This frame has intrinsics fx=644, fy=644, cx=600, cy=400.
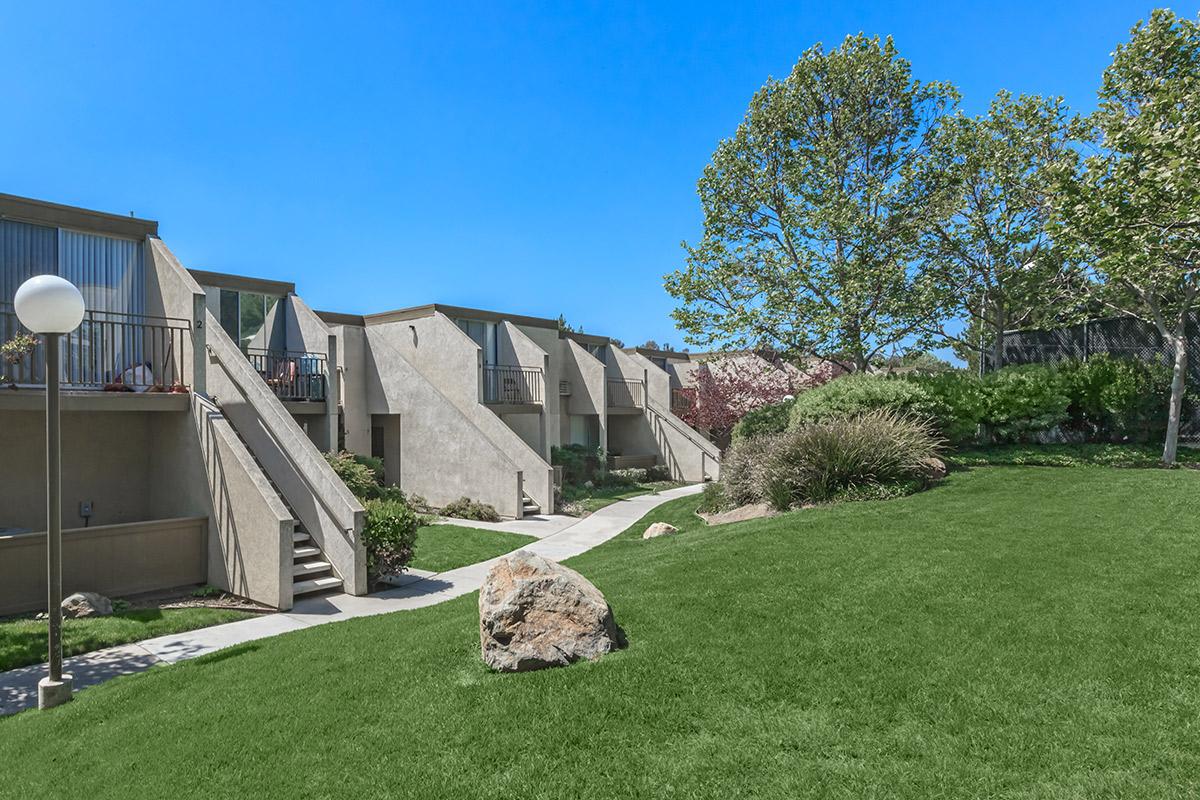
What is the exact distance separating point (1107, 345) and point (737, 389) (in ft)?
40.7

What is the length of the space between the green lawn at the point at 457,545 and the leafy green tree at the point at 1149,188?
11067mm

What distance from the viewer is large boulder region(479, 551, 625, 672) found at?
4695mm

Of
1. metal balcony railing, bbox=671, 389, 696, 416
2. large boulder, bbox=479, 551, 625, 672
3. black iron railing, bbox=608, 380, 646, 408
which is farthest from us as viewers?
metal balcony railing, bbox=671, 389, 696, 416

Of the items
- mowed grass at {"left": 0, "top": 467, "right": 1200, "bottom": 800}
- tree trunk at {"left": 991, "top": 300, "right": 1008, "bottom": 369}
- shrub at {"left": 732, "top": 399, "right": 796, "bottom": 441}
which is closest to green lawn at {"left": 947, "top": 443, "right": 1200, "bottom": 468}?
shrub at {"left": 732, "top": 399, "right": 796, "bottom": 441}

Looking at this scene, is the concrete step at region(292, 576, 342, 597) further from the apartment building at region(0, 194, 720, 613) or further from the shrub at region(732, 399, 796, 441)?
the shrub at region(732, 399, 796, 441)

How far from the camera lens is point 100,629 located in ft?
25.0

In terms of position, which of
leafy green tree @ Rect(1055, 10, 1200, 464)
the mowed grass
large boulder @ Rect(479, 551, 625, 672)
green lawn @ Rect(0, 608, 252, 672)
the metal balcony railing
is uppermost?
leafy green tree @ Rect(1055, 10, 1200, 464)

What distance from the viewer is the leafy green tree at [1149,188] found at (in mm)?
8055

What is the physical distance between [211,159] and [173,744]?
11120 millimetres

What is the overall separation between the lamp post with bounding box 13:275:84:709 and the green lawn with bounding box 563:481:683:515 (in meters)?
12.1

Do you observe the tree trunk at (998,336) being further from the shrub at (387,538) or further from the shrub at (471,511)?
the shrub at (387,538)

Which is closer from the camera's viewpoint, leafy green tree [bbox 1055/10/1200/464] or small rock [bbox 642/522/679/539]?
leafy green tree [bbox 1055/10/1200/464]

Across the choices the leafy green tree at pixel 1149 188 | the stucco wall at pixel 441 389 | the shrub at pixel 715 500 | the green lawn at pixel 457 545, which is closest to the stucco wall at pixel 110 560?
the green lawn at pixel 457 545

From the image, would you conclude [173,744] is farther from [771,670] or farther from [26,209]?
[26,209]
